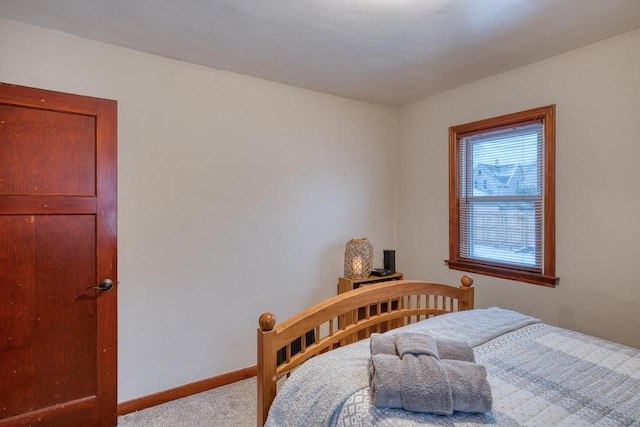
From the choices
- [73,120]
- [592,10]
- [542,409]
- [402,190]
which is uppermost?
[592,10]

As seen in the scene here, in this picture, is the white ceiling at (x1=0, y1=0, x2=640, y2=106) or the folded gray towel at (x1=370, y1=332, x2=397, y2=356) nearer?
the folded gray towel at (x1=370, y1=332, x2=397, y2=356)

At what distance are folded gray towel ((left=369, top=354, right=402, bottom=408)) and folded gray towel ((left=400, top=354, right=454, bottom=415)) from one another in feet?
0.06

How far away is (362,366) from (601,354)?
3.85ft

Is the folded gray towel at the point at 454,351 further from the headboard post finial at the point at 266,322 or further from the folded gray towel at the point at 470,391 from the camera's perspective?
the headboard post finial at the point at 266,322

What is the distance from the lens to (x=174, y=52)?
7.57ft

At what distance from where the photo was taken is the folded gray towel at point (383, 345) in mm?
1361

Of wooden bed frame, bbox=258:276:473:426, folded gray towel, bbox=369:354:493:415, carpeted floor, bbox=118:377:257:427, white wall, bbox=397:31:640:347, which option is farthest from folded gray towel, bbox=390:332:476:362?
white wall, bbox=397:31:640:347

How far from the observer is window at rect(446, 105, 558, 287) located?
244 centimetres

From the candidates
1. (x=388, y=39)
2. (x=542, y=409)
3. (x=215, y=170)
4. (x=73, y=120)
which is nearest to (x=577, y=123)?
(x=388, y=39)

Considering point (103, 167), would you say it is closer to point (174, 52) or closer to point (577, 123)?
point (174, 52)

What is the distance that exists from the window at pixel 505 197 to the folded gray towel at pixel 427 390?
1.77 metres

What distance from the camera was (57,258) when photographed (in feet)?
6.53

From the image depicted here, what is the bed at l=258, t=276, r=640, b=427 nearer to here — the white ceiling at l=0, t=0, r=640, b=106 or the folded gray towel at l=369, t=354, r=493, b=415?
the folded gray towel at l=369, t=354, r=493, b=415

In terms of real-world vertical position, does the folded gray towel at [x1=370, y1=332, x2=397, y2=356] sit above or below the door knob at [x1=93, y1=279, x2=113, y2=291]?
below
